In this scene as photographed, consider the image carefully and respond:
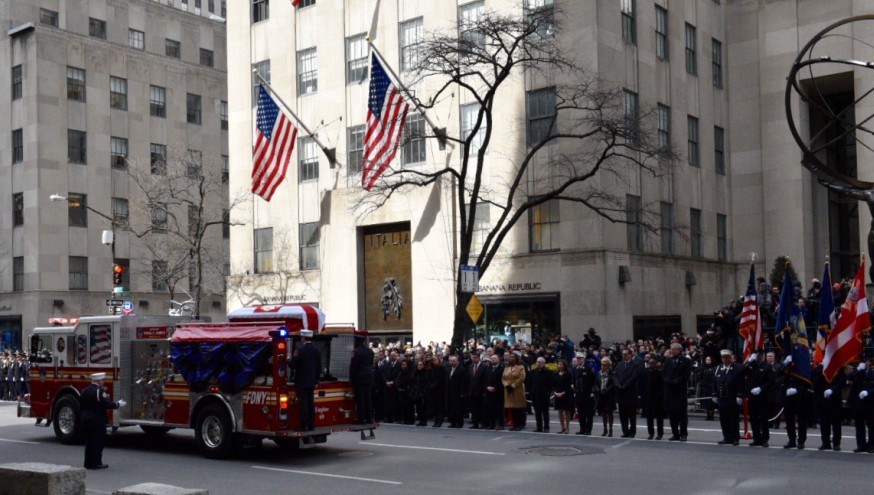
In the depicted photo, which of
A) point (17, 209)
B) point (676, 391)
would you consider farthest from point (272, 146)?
point (17, 209)

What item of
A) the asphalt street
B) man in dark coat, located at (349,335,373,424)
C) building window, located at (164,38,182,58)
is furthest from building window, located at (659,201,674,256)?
building window, located at (164,38,182,58)

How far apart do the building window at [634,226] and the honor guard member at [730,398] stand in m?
16.6

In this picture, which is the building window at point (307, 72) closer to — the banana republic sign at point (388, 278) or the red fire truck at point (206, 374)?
the banana republic sign at point (388, 278)

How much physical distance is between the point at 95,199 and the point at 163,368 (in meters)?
42.5

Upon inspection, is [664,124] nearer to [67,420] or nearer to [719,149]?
[719,149]

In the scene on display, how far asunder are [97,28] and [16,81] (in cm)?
665

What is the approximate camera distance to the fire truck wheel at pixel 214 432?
59.8 ft

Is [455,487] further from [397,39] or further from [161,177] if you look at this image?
[161,177]

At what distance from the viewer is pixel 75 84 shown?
5925 cm

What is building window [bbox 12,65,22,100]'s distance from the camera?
192 feet

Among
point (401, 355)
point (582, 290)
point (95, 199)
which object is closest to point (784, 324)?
point (401, 355)

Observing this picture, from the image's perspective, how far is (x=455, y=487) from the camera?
1498cm

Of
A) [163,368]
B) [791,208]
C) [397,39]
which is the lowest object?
[163,368]

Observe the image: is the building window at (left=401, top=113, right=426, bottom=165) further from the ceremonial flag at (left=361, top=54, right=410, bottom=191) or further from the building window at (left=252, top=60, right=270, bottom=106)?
the building window at (left=252, top=60, right=270, bottom=106)
